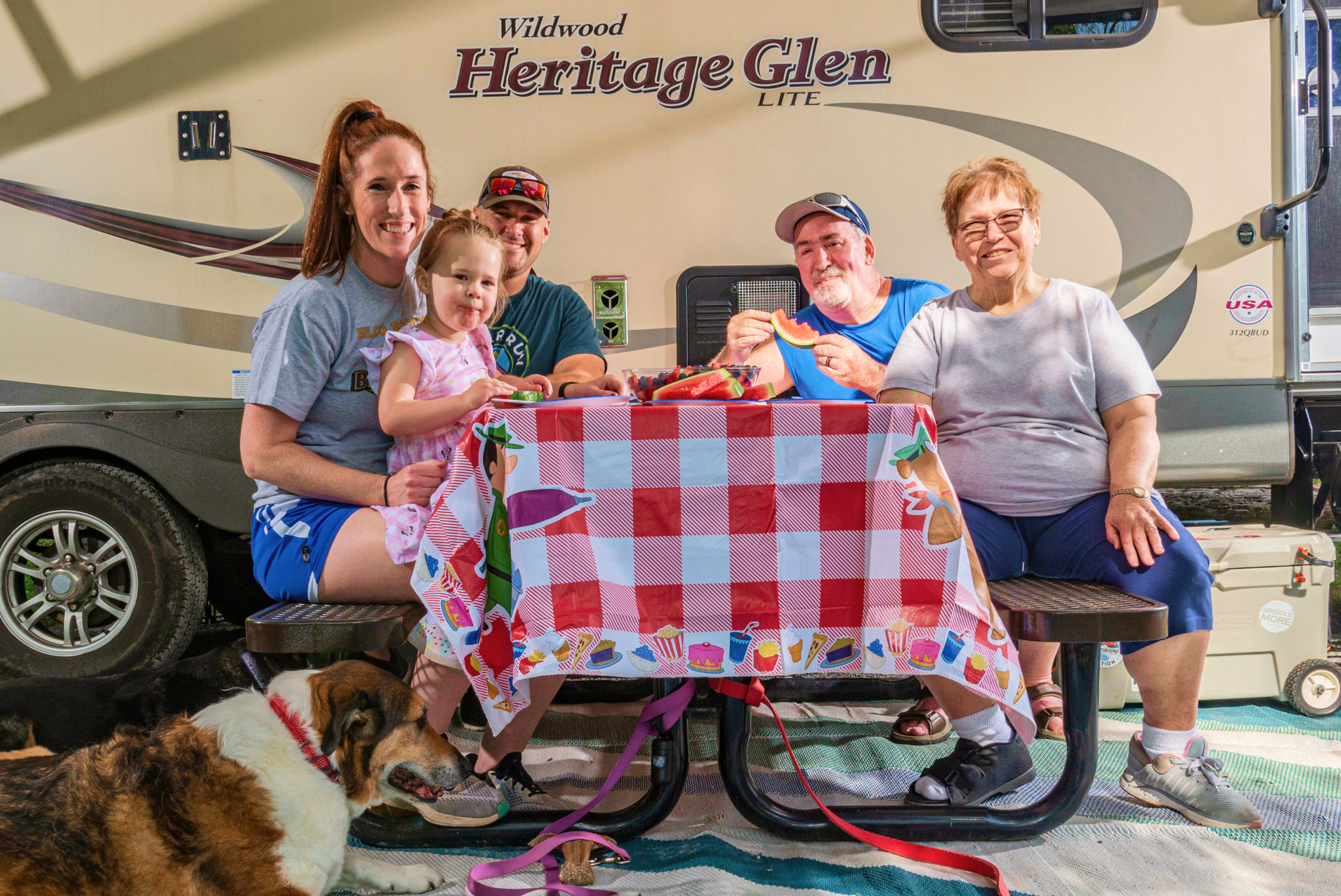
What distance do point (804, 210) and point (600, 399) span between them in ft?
4.64

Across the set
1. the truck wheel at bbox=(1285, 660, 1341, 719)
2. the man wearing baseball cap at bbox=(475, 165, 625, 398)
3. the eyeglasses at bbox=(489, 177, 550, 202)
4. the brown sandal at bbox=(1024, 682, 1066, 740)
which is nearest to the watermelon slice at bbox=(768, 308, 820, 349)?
the man wearing baseball cap at bbox=(475, 165, 625, 398)

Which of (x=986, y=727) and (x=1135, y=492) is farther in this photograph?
Answer: (x=1135, y=492)

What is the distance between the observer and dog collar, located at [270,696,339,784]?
67.5 inches

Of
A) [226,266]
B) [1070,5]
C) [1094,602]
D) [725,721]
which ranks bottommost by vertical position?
[725,721]

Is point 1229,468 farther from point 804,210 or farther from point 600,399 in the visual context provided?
point 600,399

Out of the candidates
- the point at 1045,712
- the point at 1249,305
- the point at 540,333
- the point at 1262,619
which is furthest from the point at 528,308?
the point at 1262,619

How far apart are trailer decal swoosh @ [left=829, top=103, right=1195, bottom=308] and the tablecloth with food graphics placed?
1995 millimetres

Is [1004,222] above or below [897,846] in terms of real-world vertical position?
above

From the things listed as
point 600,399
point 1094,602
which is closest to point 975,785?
point 1094,602

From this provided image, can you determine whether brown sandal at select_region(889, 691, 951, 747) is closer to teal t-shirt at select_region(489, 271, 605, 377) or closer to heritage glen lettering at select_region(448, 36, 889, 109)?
teal t-shirt at select_region(489, 271, 605, 377)

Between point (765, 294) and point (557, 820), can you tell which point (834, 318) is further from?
point (557, 820)

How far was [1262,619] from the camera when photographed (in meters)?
3.08

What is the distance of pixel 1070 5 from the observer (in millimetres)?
3211

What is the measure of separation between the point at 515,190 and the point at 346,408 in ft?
3.63
